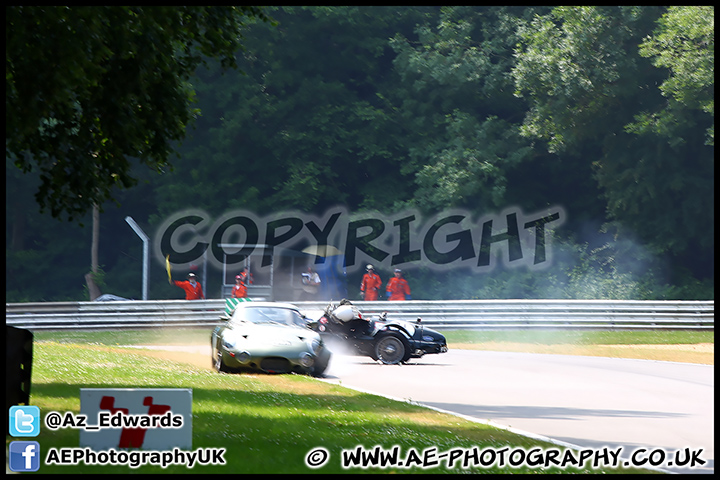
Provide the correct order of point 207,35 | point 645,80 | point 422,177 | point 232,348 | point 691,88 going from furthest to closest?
point 422,177
point 645,80
point 691,88
point 232,348
point 207,35

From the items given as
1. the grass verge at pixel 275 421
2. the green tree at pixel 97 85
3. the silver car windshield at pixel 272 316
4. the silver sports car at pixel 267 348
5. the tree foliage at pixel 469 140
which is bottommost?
the grass verge at pixel 275 421

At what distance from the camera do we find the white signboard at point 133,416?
24.7 ft

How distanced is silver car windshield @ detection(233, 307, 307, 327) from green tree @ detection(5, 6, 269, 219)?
360cm

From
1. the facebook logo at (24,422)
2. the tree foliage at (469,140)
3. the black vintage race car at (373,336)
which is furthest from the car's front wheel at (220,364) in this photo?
the tree foliage at (469,140)

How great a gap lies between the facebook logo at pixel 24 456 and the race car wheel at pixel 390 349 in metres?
10.5

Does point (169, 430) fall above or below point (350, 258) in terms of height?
below

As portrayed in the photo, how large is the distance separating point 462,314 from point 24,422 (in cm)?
1940

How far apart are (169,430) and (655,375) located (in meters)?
11.4

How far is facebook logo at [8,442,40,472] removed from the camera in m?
7.41

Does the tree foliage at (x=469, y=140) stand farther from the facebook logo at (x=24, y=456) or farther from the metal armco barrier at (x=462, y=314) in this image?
the facebook logo at (x=24, y=456)

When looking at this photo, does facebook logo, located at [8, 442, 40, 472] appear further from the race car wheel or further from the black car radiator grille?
the race car wheel
